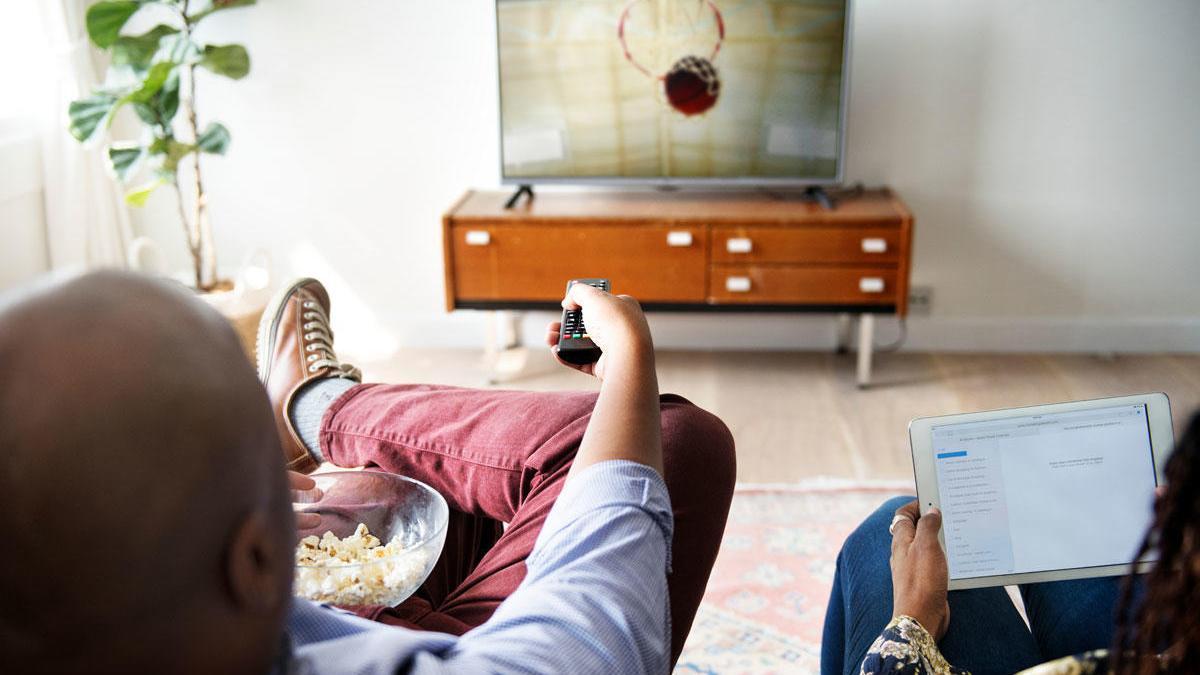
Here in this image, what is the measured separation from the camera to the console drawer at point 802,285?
2.79m

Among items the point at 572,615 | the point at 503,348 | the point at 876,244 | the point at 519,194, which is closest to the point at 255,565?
the point at 572,615

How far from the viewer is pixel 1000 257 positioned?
312cm

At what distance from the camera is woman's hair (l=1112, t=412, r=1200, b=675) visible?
57cm

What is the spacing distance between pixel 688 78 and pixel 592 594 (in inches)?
91.0

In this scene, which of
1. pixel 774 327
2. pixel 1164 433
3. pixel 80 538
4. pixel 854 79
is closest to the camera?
pixel 80 538

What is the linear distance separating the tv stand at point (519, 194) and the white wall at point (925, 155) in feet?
0.56

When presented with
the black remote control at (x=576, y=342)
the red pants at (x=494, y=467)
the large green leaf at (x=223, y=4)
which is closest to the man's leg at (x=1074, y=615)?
the red pants at (x=494, y=467)

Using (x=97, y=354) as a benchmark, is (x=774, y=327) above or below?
below

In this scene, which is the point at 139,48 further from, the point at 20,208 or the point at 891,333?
the point at 891,333

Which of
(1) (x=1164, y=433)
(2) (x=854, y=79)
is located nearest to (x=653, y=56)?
(2) (x=854, y=79)

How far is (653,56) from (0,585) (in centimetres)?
257

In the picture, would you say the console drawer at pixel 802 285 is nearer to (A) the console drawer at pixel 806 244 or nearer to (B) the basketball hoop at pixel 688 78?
(A) the console drawer at pixel 806 244

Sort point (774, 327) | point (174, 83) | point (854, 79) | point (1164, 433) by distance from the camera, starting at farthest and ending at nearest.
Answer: point (774, 327), point (854, 79), point (174, 83), point (1164, 433)

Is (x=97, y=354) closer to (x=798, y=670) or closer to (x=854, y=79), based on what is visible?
(x=798, y=670)
